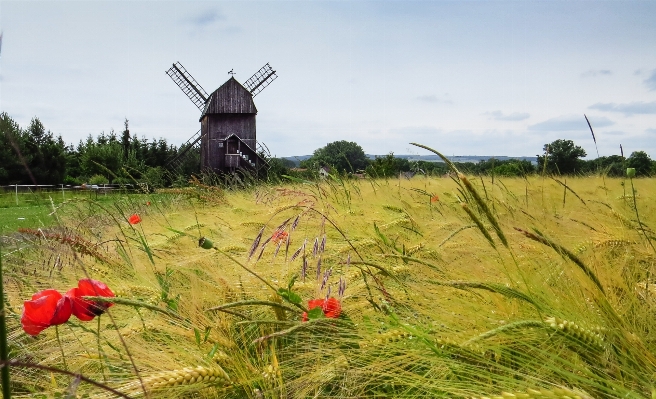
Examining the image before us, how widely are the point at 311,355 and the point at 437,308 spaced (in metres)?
0.29

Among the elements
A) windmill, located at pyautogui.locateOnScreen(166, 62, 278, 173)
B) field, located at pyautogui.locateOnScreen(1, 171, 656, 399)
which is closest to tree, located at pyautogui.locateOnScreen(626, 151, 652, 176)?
field, located at pyautogui.locateOnScreen(1, 171, 656, 399)

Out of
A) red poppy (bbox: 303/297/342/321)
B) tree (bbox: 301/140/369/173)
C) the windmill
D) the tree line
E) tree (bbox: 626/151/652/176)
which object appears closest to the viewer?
the tree line

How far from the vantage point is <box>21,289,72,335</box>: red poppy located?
3.29 feet

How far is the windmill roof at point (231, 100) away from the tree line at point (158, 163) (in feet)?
9.53

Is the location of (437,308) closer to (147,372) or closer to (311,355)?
(311,355)

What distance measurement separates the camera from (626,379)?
90 centimetres

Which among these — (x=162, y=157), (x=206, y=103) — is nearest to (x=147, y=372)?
(x=206, y=103)

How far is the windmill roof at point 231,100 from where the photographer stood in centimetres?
2202

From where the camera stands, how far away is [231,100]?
22094 mm

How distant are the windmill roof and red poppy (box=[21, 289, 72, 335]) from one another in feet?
70.8

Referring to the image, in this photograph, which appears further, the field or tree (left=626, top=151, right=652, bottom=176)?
tree (left=626, top=151, right=652, bottom=176)

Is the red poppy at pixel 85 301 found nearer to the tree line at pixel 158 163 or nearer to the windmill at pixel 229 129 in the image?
the tree line at pixel 158 163

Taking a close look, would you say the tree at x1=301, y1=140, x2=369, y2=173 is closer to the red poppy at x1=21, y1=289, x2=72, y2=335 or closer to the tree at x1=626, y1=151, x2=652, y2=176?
the tree at x1=626, y1=151, x2=652, y2=176

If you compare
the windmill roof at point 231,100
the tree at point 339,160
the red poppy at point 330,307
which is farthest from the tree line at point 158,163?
the windmill roof at point 231,100
